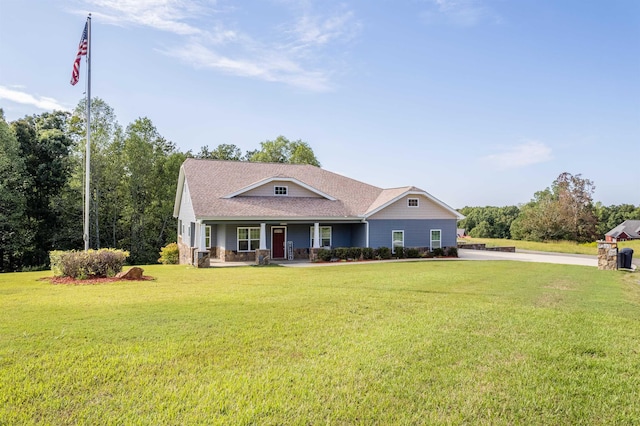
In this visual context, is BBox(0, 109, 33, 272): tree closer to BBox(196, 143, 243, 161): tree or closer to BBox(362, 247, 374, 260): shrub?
Result: BBox(196, 143, 243, 161): tree

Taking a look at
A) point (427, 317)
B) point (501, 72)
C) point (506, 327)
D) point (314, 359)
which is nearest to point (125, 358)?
point (314, 359)

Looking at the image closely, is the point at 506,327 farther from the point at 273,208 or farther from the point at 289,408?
the point at 273,208

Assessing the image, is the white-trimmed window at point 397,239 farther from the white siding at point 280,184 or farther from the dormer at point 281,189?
the white siding at point 280,184

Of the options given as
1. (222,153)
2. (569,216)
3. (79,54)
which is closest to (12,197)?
(79,54)

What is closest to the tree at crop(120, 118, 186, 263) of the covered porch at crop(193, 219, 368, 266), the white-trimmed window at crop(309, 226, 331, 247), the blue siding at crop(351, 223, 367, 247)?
the covered porch at crop(193, 219, 368, 266)

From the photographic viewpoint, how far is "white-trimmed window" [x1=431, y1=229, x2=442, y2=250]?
1017 inches

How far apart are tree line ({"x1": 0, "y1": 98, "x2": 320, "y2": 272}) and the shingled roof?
667 centimetres

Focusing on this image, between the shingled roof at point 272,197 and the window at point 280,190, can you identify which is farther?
the window at point 280,190

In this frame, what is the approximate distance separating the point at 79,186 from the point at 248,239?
672 inches

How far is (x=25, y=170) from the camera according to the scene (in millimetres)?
27734

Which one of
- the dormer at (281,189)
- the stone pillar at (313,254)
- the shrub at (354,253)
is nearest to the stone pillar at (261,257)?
the stone pillar at (313,254)

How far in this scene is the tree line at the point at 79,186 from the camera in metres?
27.2

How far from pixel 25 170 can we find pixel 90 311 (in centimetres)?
2638

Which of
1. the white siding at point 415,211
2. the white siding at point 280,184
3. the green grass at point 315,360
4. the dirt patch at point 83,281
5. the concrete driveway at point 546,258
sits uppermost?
the white siding at point 280,184
